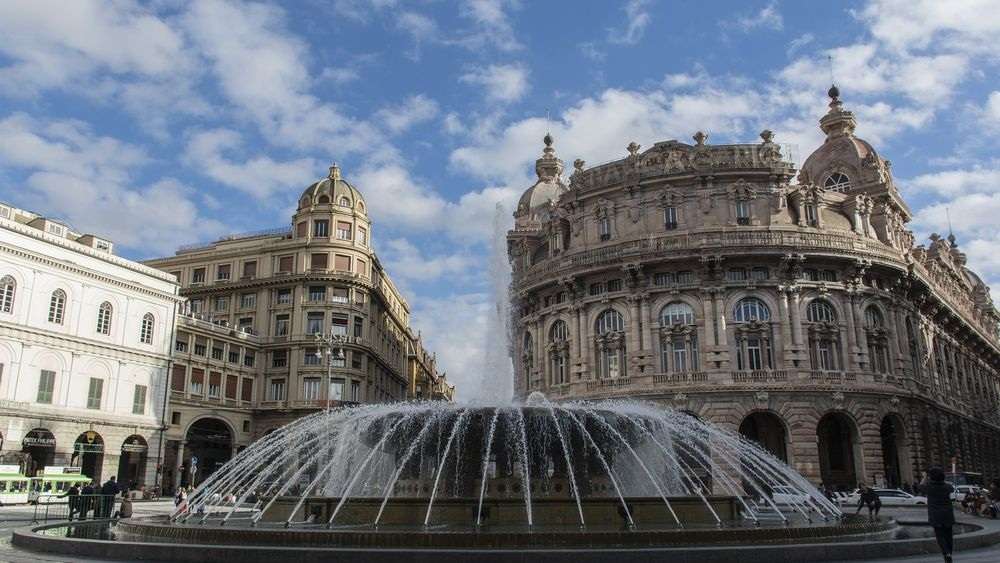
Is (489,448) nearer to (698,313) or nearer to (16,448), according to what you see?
(698,313)

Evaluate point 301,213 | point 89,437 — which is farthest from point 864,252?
point 89,437

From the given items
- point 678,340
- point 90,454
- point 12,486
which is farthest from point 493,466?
point 90,454

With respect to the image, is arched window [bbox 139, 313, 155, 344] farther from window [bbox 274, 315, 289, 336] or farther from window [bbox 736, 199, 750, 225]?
window [bbox 736, 199, 750, 225]

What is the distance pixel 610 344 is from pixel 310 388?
950 inches

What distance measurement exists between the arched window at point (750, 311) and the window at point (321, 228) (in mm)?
31511

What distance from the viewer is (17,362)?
4031 cm

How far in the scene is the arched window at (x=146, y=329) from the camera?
157ft

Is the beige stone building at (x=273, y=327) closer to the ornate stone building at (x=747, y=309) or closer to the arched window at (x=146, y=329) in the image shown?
the arched window at (x=146, y=329)

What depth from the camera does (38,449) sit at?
4203 centimetres

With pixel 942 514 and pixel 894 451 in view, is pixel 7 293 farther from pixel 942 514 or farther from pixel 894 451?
pixel 894 451

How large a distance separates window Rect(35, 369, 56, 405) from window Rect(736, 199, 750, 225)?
37083 millimetres

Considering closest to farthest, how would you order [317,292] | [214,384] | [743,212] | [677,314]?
[677,314] → [743,212] → [214,384] → [317,292]

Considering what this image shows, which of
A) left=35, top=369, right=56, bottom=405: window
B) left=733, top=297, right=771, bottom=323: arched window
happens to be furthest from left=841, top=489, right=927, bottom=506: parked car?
left=35, top=369, right=56, bottom=405: window

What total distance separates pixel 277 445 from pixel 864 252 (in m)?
34.6
